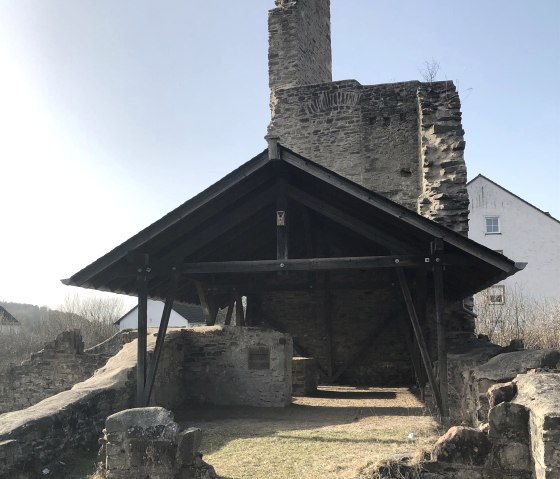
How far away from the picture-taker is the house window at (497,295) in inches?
983

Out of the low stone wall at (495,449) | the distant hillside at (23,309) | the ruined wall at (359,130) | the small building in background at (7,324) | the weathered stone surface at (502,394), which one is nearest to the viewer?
the low stone wall at (495,449)

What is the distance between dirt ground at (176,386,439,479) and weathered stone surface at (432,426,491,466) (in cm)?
28

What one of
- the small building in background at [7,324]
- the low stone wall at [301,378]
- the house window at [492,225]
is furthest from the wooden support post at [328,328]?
the small building in background at [7,324]

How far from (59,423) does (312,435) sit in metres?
3.24

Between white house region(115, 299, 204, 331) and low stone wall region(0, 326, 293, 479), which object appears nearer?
low stone wall region(0, 326, 293, 479)

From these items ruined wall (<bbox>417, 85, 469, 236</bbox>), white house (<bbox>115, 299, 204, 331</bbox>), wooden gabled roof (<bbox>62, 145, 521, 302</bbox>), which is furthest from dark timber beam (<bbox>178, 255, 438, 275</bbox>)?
white house (<bbox>115, 299, 204, 331</bbox>)

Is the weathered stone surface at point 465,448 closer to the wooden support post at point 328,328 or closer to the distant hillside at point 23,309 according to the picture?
the wooden support post at point 328,328

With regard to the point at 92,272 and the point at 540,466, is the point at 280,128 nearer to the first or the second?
the point at 92,272

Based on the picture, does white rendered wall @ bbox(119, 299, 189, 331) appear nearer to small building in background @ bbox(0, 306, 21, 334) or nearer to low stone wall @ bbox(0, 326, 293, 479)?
small building in background @ bbox(0, 306, 21, 334)

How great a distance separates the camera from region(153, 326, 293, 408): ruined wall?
1041cm

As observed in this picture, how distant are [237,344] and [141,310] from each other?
2450 millimetres

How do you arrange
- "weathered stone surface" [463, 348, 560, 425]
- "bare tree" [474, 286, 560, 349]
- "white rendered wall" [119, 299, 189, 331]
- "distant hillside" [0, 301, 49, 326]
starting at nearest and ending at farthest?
"weathered stone surface" [463, 348, 560, 425], "bare tree" [474, 286, 560, 349], "white rendered wall" [119, 299, 189, 331], "distant hillside" [0, 301, 49, 326]

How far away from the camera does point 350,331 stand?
46.6 feet

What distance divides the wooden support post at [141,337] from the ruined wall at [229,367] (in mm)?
1428
